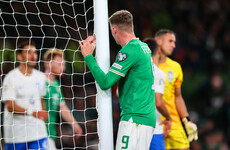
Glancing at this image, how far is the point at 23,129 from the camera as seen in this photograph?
4.73 meters

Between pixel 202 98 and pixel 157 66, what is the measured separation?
13.0 ft

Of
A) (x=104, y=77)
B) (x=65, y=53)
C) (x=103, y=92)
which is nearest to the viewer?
(x=104, y=77)

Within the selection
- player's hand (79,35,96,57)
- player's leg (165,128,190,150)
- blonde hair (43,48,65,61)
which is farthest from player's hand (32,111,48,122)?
player's hand (79,35,96,57)

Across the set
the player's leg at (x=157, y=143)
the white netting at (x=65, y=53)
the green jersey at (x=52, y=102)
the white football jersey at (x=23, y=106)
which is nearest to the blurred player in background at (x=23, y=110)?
the white football jersey at (x=23, y=106)

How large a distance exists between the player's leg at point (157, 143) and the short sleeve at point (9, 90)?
161 cm

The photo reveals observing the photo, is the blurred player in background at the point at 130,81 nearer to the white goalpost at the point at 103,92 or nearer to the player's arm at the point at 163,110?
the white goalpost at the point at 103,92

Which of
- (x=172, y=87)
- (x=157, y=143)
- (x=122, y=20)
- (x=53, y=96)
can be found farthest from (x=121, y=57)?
(x=53, y=96)

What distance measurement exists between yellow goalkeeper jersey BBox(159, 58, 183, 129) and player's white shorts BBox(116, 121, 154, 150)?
1620mm

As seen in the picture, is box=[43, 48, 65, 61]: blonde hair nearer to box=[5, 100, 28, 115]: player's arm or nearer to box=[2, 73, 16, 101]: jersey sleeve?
box=[2, 73, 16, 101]: jersey sleeve

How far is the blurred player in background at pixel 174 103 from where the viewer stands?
4.64 meters

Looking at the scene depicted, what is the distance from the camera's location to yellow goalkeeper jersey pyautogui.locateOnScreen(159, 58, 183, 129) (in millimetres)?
4695

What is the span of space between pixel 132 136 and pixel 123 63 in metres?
0.54

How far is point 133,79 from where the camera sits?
3.12 metres

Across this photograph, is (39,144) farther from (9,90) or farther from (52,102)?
(9,90)
